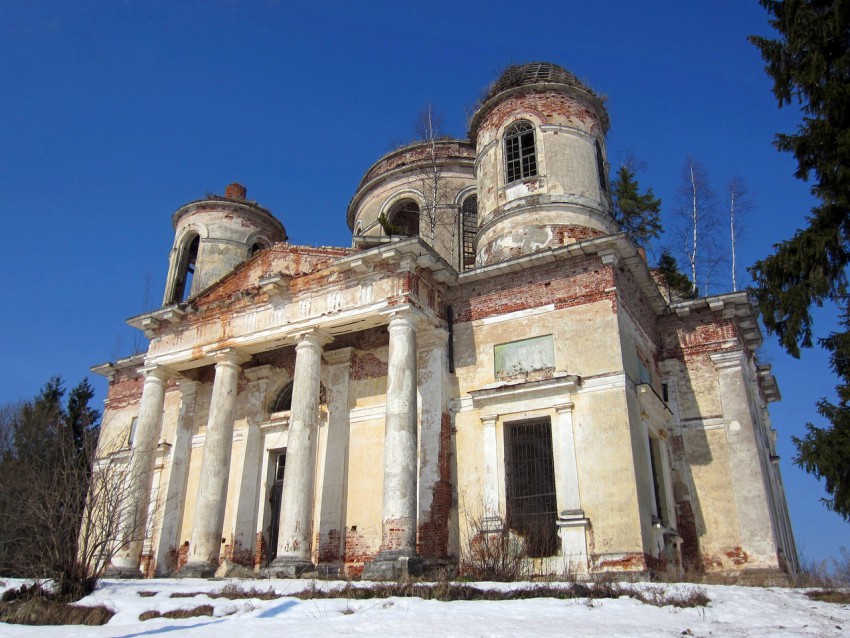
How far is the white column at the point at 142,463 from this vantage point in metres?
15.2

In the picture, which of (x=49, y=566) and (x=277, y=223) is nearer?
(x=49, y=566)

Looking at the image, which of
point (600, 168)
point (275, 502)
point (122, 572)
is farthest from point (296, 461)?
point (600, 168)

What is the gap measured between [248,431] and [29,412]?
17.6 metres

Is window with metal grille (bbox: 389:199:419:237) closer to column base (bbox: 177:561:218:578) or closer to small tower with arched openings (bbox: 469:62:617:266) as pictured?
small tower with arched openings (bbox: 469:62:617:266)

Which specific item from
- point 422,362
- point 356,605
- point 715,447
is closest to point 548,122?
point 422,362

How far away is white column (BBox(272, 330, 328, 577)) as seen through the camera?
13121 mm

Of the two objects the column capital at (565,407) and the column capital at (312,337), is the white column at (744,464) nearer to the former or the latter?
the column capital at (565,407)

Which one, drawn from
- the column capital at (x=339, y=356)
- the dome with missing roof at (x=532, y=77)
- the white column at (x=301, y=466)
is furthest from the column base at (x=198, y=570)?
the dome with missing roof at (x=532, y=77)

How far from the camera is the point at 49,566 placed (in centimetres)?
1023

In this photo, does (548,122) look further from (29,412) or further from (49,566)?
→ (29,412)

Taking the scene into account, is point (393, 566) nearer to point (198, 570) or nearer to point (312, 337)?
point (198, 570)

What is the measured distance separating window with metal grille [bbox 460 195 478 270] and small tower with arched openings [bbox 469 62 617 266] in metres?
2.96

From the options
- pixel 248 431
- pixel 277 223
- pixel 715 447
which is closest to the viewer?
pixel 715 447

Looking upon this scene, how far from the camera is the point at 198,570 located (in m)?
14.1
